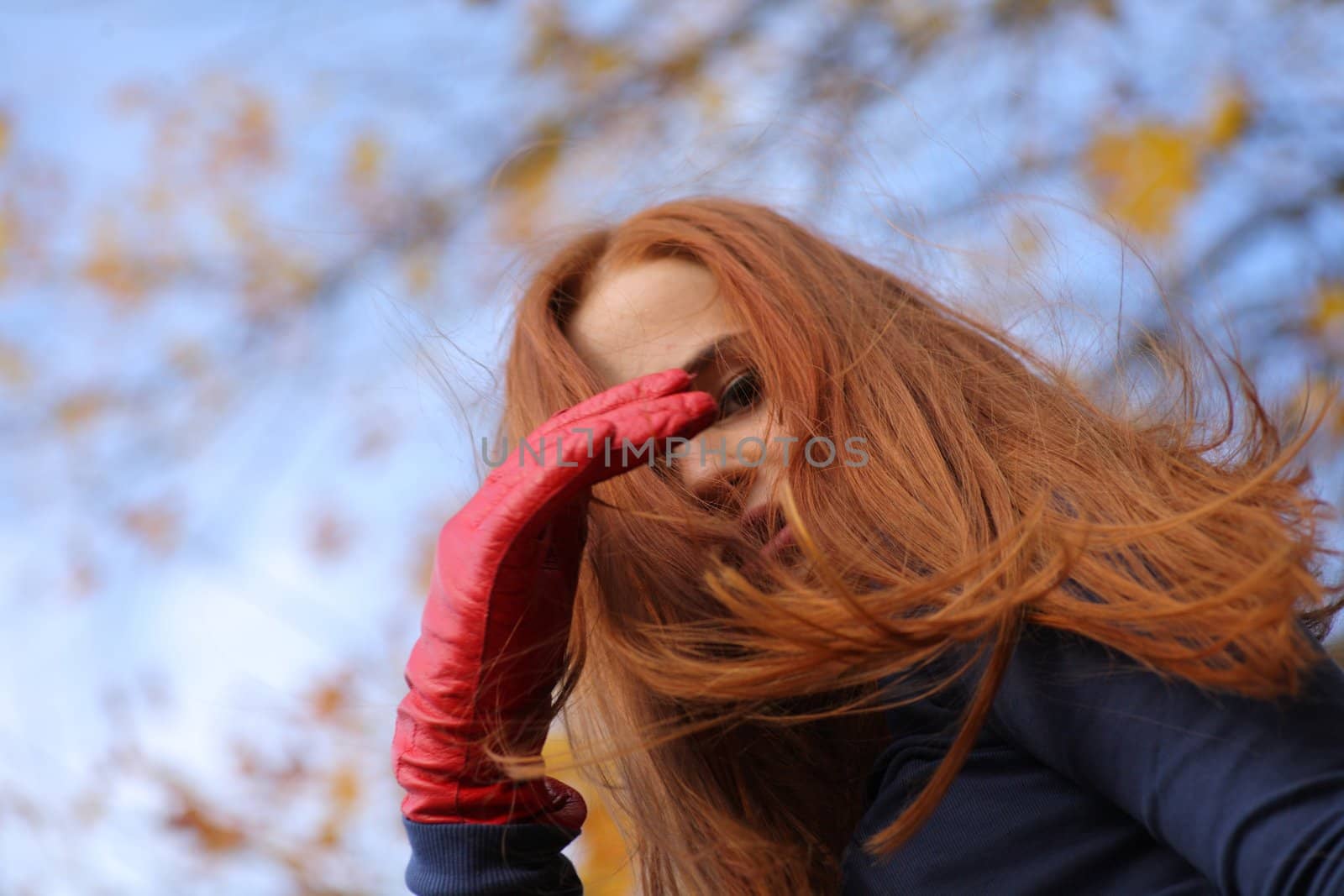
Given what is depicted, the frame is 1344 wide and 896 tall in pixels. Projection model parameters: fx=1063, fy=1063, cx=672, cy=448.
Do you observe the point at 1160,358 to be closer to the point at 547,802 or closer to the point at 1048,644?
the point at 1048,644

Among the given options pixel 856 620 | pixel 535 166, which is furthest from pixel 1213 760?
pixel 535 166

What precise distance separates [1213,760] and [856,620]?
323 millimetres

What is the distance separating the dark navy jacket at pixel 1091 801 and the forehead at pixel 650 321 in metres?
0.57

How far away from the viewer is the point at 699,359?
57.2 inches

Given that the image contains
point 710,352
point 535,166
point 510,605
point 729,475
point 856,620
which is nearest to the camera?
point 856,620

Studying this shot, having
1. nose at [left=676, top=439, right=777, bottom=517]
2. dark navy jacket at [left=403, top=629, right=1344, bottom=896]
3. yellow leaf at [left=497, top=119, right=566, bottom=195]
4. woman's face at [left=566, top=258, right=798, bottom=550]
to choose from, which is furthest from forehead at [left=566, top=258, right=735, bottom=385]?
yellow leaf at [left=497, top=119, right=566, bottom=195]

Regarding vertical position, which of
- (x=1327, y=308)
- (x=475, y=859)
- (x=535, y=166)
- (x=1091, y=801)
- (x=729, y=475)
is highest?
(x=535, y=166)

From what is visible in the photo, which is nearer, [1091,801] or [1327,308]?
[1091,801]

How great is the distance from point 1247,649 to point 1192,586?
91 millimetres

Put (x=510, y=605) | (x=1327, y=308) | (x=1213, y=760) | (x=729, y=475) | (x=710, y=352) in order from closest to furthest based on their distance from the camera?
(x=1213, y=760), (x=510, y=605), (x=729, y=475), (x=710, y=352), (x=1327, y=308)

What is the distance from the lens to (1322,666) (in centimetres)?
95

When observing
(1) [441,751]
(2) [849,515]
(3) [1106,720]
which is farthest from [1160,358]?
(1) [441,751]

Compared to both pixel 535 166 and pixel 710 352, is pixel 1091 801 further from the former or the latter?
pixel 535 166

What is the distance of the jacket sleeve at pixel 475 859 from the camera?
3.91 feet
